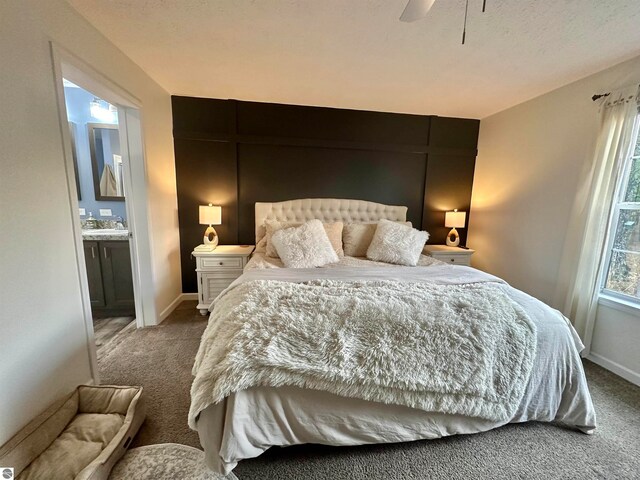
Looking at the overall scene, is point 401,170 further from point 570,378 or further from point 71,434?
point 71,434

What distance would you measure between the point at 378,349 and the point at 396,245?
1636mm

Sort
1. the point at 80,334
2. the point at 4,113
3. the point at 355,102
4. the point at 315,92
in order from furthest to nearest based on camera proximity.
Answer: the point at 355,102, the point at 315,92, the point at 80,334, the point at 4,113

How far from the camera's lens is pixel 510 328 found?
1449mm

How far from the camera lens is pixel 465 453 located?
144cm

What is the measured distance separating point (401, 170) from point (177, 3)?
2844 mm

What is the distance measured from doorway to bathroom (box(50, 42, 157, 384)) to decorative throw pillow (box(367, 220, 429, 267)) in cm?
234

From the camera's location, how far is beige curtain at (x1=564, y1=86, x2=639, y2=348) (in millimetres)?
2073

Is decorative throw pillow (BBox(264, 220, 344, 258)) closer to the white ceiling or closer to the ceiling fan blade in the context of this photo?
the white ceiling

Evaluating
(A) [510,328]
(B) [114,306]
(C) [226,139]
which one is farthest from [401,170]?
(B) [114,306]

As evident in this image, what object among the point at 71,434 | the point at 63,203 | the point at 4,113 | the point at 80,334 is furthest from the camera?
the point at 80,334

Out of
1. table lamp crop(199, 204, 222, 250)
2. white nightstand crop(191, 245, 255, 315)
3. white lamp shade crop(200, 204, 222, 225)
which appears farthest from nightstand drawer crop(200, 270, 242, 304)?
white lamp shade crop(200, 204, 222, 225)

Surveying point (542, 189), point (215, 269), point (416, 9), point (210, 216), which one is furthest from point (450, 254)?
point (210, 216)

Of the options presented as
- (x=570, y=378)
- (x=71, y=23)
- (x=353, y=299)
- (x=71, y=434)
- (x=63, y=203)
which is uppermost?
(x=71, y=23)

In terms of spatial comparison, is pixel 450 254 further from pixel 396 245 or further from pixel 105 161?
pixel 105 161
